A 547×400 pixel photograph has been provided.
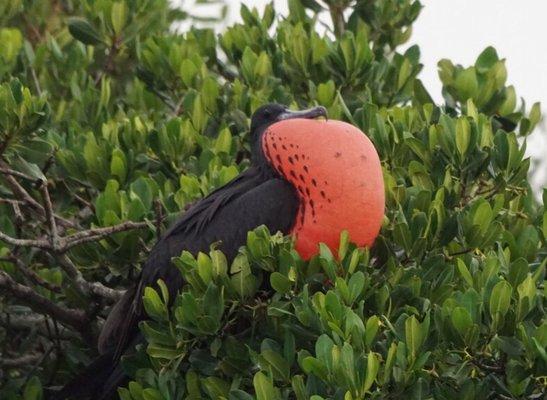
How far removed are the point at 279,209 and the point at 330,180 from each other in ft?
0.67

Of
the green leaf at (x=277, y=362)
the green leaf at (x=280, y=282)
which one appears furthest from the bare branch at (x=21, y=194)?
the green leaf at (x=277, y=362)

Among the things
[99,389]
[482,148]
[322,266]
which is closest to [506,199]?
[482,148]

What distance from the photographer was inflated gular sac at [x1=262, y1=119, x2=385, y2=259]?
18.4ft

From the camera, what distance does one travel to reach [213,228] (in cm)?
582

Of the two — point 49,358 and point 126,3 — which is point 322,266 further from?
point 126,3

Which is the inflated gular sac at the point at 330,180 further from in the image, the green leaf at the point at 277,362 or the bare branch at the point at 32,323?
the bare branch at the point at 32,323

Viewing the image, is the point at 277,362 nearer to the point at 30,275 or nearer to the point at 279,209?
the point at 279,209

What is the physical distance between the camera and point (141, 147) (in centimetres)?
667

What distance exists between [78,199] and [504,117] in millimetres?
1759

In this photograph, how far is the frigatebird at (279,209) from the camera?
564 centimetres

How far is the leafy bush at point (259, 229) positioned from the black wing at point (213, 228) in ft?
0.44

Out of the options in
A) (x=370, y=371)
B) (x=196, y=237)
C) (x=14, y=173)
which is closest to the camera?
(x=370, y=371)

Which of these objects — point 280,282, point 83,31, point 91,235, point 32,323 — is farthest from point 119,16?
point 280,282

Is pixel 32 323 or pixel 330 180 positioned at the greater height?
pixel 330 180
